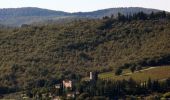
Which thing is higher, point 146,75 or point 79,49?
point 146,75

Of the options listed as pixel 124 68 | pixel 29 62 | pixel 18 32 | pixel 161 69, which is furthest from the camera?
pixel 18 32

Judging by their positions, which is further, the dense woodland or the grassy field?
the dense woodland

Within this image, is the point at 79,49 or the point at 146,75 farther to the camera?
the point at 79,49

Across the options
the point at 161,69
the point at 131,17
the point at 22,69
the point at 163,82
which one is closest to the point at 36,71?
the point at 22,69

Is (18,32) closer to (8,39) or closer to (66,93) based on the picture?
(8,39)
